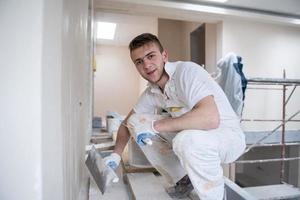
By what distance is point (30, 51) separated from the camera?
0.46 m

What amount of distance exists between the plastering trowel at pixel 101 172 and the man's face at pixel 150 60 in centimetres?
57

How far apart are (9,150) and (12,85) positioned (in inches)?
5.3

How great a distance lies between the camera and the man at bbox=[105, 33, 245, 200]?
1010 mm

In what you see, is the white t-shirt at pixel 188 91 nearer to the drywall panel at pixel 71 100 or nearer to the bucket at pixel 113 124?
the drywall panel at pixel 71 100

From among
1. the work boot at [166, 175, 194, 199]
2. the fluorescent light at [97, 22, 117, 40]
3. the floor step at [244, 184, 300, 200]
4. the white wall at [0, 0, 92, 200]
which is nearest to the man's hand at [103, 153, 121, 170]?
the work boot at [166, 175, 194, 199]

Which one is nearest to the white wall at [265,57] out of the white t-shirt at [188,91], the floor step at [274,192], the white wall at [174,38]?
the floor step at [274,192]

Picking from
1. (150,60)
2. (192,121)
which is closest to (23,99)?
(192,121)

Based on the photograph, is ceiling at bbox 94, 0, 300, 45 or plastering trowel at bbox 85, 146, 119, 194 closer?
plastering trowel at bbox 85, 146, 119, 194

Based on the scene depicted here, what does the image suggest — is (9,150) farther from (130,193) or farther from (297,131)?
(297,131)

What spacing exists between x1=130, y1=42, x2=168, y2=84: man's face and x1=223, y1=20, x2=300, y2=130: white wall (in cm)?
225

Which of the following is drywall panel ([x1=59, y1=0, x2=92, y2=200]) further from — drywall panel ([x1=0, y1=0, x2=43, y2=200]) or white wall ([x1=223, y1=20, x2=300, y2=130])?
white wall ([x1=223, y1=20, x2=300, y2=130])

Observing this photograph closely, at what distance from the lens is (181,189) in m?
1.29

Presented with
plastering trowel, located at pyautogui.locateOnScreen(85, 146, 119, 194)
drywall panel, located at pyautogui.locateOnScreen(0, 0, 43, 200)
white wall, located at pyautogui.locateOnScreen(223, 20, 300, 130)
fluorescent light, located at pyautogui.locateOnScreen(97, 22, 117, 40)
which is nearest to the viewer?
drywall panel, located at pyautogui.locateOnScreen(0, 0, 43, 200)

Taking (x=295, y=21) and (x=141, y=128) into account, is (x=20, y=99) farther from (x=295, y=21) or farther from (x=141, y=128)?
(x=295, y=21)
